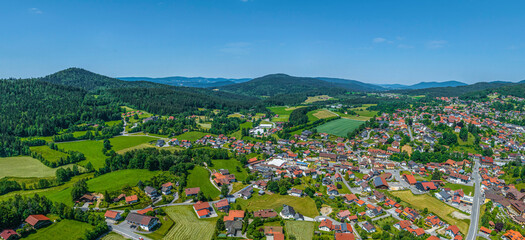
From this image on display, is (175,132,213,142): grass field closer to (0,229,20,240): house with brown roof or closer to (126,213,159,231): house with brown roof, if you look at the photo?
(126,213,159,231): house with brown roof

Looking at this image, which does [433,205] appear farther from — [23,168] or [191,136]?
[23,168]

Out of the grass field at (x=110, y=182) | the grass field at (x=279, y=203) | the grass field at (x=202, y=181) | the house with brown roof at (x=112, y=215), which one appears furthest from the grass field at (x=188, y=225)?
the grass field at (x=110, y=182)

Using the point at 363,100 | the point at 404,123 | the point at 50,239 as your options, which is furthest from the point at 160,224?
the point at 363,100

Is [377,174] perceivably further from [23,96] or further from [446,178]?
[23,96]

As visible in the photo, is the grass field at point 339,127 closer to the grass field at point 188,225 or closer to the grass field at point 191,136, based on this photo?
the grass field at point 191,136

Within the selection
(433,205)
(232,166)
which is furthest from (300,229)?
(232,166)
